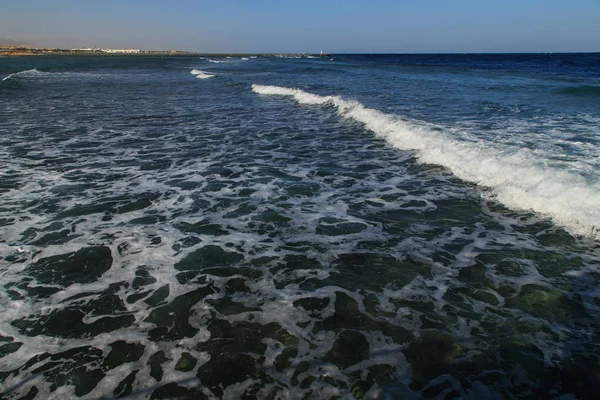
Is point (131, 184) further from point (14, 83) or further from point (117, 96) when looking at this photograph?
point (14, 83)

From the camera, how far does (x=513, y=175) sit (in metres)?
7.65

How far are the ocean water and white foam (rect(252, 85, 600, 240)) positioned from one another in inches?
2.0

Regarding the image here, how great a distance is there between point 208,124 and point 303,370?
516 inches

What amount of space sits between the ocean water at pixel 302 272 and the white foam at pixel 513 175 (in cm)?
5

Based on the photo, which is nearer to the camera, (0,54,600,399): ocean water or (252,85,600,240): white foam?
(0,54,600,399): ocean water

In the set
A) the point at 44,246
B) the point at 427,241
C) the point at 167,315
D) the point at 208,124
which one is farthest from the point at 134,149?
the point at 427,241

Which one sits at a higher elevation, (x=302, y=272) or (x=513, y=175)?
(x=513, y=175)

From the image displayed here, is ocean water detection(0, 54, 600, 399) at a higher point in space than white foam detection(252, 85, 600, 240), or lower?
lower

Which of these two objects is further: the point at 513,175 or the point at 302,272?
the point at 513,175

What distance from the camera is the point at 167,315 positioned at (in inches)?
151

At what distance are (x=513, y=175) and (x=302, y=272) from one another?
223 inches

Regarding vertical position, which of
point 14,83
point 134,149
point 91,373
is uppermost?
point 14,83

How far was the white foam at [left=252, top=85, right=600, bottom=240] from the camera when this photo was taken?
19.7 feet

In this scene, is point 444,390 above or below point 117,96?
below
